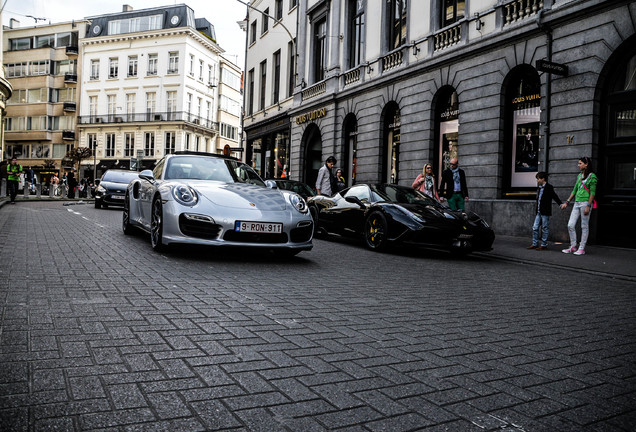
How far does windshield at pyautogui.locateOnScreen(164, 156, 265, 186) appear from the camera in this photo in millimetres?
7969

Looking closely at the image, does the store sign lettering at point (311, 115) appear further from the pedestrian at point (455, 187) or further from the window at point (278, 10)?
the pedestrian at point (455, 187)

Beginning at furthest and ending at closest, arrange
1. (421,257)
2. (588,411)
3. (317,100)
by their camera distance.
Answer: (317,100), (421,257), (588,411)

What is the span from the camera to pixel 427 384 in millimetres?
2674

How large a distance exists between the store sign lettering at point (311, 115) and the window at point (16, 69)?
1977 inches

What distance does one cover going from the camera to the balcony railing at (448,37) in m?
16.4

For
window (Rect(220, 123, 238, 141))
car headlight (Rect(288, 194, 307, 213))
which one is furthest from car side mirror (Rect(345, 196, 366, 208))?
window (Rect(220, 123, 238, 141))

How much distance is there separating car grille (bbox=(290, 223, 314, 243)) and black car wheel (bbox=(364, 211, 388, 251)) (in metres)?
2.43

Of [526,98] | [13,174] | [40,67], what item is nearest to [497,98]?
[526,98]

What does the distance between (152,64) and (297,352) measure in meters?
62.0

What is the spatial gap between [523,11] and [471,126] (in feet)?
10.9

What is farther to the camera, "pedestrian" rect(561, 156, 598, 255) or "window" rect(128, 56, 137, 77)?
"window" rect(128, 56, 137, 77)

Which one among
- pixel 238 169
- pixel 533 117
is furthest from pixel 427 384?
pixel 533 117

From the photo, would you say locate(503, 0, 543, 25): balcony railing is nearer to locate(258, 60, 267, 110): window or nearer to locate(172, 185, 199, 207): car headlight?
locate(172, 185, 199, 207): car headlight

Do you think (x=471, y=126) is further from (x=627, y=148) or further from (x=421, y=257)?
(x=421, y=257)
